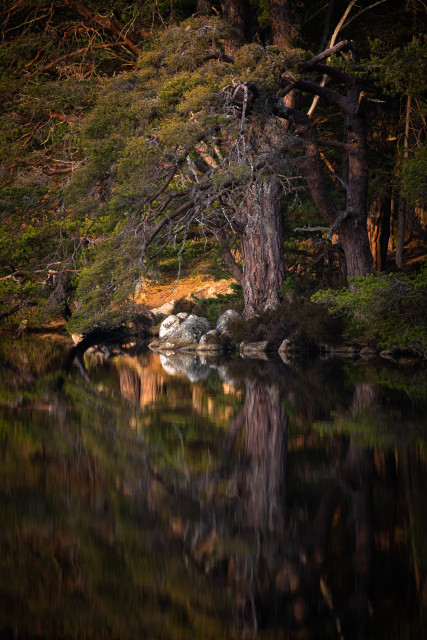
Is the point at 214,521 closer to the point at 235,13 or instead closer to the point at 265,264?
the point at 265,264

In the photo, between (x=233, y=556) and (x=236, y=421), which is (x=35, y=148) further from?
(x=233, y=556)

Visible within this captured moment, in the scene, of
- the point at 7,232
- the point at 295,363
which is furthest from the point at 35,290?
the point at 295,363

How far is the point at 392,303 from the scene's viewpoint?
13.8 m

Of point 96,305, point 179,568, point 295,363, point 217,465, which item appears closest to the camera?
point 179,568

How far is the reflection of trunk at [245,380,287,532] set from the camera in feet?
13.5

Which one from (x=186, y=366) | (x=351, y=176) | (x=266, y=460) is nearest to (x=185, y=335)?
(x=186, y=366)

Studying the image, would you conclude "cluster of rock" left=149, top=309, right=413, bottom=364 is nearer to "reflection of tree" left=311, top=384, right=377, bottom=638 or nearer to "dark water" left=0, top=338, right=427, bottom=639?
"dark water" left=0, top=338, right=427, bottom=639

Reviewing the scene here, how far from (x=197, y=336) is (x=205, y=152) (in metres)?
7.98

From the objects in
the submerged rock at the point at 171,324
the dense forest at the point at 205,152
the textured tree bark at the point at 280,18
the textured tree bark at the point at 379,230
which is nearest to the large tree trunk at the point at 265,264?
the dense forest at the point at 205,152

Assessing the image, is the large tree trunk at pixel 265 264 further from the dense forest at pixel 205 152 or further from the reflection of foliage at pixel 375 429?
the reflection of foliage at pixel 375 429

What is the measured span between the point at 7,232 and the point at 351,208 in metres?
8.86

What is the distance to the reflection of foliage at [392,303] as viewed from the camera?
524 inches

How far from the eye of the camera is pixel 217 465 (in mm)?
5422

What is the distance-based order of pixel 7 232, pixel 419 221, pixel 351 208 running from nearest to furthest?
1. pixel 351 208
2. pixel 7 232
3. pixel 419 221
